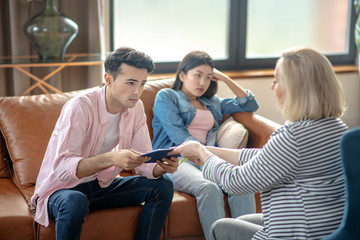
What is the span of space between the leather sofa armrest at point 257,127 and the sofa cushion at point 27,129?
3.60 ft

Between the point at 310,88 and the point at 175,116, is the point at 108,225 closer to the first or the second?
the point at 175,116

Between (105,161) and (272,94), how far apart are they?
243 cm

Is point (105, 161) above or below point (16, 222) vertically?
above

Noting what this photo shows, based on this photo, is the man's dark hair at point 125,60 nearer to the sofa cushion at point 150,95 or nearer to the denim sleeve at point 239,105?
the sofa cushion at point 150,95

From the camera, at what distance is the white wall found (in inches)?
161

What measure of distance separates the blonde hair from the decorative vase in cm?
195

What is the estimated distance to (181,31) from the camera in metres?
4.02

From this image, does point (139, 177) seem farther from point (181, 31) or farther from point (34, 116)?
point (181, 31)

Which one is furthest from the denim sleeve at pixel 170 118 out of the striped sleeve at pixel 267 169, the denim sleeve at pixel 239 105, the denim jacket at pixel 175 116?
the striped sleeve at pixel 267 169

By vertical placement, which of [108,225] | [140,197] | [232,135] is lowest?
[108,225]

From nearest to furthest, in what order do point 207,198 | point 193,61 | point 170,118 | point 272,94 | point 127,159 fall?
point 127,159 → point 207,198 → point 170,118 → point 193,61 → point 272,94

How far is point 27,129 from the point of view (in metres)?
2.54

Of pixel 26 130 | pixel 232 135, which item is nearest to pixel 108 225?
pixel 26 130

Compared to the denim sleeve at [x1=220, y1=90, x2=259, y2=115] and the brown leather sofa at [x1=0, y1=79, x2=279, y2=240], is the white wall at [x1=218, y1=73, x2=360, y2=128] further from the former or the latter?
the brown leather sofa at [x1=0, y1=79, x2=279, y2=240]
